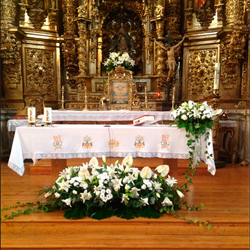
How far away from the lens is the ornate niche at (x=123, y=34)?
7.86m

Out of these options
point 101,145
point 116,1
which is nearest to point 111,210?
point 101,145

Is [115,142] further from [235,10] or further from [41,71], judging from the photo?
[41,71]

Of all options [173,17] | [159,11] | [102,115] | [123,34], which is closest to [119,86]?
[102,115]

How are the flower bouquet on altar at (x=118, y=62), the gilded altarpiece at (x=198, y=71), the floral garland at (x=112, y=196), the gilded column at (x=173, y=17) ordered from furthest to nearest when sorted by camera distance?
the gilded column at (x=173, y=17), the gilded altarpiece at (x=198, y=71), the flower bouquet on altar at (x=118, y=62), the floral garland at (x=112, y=196)

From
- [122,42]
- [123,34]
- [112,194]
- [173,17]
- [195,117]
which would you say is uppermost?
[173,17]

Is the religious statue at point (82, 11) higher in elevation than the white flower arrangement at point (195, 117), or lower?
higher

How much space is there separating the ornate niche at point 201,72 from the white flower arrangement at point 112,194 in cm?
489

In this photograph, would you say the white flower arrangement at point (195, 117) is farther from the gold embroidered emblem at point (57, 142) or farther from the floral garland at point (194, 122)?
the gold embroidered emblem at point (57, 142)

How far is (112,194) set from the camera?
2834mm

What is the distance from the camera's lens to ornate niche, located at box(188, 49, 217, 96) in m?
7.03

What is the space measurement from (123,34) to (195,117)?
5.70m

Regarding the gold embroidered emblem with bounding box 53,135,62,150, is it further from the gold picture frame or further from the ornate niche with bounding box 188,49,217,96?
the ornate niche with bounding box 188,49,217,96

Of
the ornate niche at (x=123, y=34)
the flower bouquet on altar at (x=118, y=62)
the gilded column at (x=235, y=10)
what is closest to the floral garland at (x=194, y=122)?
the flower bouquet on altar at (x=118, y=62)

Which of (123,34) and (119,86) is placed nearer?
(119,86)
